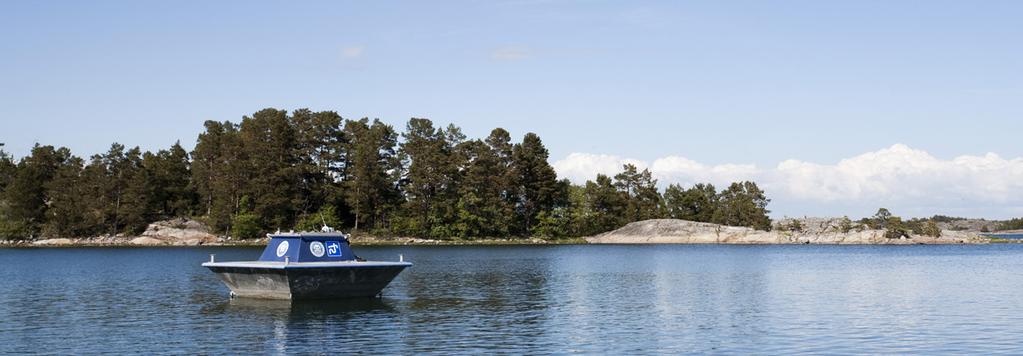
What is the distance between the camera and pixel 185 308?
147ft

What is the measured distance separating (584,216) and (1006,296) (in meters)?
118

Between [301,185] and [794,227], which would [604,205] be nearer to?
[794,227]

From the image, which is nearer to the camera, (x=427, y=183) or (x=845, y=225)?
(x=427, y=183)

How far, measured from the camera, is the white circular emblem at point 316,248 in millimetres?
46250

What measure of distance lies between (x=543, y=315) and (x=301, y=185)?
4439 inches

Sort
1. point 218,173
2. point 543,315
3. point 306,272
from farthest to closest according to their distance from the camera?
1. point 218,173
2. point 306,272
3. point 543,315

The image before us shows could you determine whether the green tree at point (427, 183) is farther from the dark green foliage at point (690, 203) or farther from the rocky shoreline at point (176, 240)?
the dark green foliage at point (690, 203)

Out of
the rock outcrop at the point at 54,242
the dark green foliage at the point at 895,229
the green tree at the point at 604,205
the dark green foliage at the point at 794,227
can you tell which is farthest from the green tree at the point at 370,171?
the dark green foliage at the point at 895,229

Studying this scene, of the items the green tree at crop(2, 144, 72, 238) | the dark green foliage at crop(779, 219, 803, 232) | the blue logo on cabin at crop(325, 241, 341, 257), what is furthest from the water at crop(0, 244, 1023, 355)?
the dark green foliage at crop(779, 219, 803, 232)

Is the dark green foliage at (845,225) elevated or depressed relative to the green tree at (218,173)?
depressed

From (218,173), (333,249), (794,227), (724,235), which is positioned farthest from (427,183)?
(333,249)

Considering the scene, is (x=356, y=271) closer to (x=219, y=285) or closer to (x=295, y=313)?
(x=295, y=313)

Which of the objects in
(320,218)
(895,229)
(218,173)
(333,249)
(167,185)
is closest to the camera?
(333,249)

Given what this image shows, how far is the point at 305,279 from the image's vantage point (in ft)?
148
